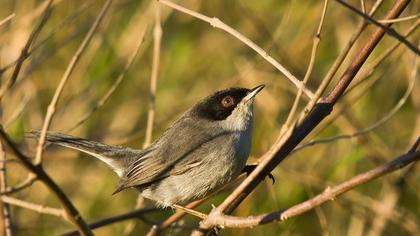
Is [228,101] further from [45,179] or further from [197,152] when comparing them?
[45,179]

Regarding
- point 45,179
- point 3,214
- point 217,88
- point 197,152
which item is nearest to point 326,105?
point 45,179

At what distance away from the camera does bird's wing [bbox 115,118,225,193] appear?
15.0 ft

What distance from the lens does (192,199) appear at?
14.8ft

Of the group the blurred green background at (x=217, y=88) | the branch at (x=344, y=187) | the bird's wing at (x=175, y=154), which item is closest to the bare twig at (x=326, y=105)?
the branch at (x=344, y=187)

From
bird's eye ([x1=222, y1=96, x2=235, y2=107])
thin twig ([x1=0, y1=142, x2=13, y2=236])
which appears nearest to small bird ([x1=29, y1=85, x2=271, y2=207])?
bird's eye ([x1=222, y1=96, x2=235, y2=107])

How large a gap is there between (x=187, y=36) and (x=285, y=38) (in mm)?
912

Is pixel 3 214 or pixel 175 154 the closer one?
pixel 3 214

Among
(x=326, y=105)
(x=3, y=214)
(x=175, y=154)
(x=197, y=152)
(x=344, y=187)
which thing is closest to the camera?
(x=344, y=187)

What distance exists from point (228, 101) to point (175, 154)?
0.46 meters

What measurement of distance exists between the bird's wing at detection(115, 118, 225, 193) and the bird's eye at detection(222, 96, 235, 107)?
0.18 meters

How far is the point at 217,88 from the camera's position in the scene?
22.2 feet

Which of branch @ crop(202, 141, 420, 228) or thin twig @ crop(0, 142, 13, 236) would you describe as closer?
branch @ crop(202, 141, 420, 228)

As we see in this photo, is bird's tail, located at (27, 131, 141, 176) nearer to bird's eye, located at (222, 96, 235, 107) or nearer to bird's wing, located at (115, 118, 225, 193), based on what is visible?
bird's wing, located at (115, 118, 225, 193)

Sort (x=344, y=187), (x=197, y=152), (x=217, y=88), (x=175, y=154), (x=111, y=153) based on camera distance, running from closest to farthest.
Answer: (x=344, y=187)
(x=197, y=152)
(x=175, y=154)
(x=111, y=153)
(x=217, y=88)
